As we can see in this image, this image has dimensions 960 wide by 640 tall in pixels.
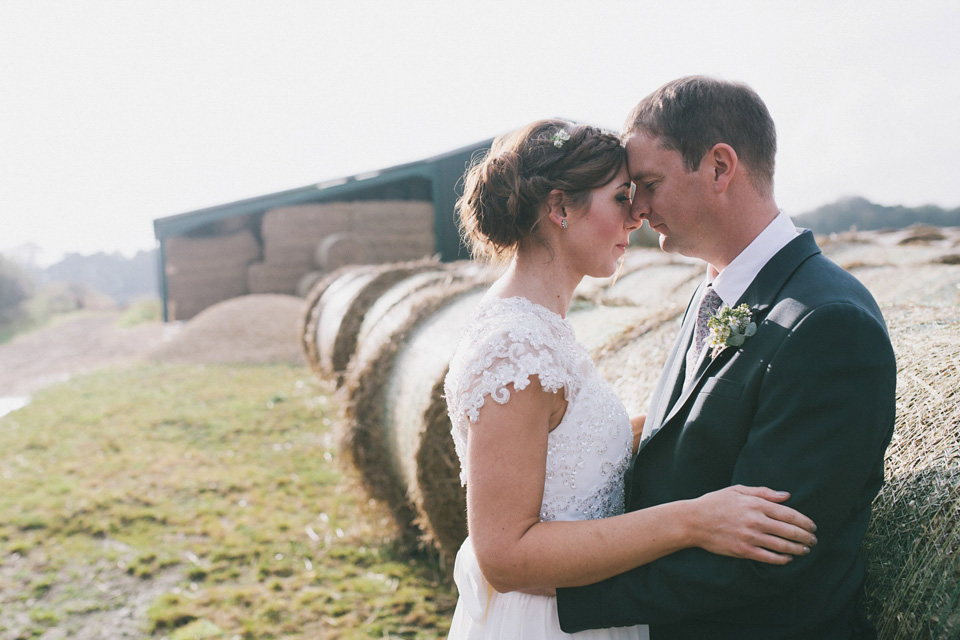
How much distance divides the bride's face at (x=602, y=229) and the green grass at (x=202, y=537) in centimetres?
257

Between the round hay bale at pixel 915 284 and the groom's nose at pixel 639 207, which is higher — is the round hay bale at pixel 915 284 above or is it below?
below

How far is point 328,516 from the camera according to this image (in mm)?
5180

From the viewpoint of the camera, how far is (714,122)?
1.84 metres

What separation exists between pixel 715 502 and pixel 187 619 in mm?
3456

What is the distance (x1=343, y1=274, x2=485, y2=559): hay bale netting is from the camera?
3.80 metres

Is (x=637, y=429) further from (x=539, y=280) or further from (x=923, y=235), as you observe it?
(x=923, y=235)

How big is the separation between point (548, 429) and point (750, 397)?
52 centimetres

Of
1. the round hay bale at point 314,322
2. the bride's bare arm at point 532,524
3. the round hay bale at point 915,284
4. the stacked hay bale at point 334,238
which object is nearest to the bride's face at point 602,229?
the bride's bare arm at point 532,524

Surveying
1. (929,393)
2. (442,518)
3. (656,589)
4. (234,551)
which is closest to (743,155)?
(929,393)

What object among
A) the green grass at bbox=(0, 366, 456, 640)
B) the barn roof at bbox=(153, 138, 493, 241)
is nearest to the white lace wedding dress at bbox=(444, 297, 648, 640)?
the green grass at bbox=(0, 366, 456, 640)

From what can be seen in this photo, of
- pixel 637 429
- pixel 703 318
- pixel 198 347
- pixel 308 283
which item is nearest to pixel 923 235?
pixel 637 429

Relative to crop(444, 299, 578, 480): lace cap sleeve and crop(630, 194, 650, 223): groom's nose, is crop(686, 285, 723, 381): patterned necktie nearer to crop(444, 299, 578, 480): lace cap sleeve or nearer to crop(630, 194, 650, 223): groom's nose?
crop(630, 194, 650, 223): groom's nose

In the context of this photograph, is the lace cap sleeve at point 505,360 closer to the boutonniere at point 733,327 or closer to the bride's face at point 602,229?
the bride's face at point 602,229

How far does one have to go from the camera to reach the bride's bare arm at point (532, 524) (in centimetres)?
163
